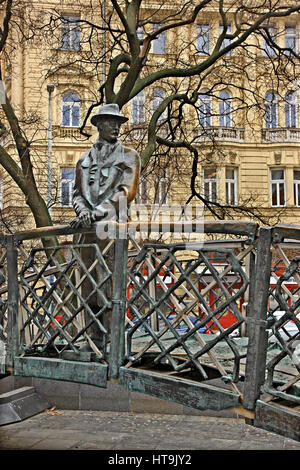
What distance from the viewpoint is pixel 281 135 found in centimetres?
3025

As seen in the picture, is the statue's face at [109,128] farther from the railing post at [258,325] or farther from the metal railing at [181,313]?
the railing post at [258,325]

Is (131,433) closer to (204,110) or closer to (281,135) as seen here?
(204,110)

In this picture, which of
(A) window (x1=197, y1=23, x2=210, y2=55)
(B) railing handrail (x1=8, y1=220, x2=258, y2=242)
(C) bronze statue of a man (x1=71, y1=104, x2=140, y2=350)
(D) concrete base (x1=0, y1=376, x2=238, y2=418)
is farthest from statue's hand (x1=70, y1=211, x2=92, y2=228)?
(A) window (x1=197, y1=23, x2=210, y2=55)

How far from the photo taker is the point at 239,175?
30.2 m

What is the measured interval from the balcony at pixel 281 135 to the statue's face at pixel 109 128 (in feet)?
83.0

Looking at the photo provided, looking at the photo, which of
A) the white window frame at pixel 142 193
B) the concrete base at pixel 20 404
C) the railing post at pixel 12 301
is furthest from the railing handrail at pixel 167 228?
the white window frame at pixel 142 193

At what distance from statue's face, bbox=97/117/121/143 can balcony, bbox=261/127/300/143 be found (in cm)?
2529

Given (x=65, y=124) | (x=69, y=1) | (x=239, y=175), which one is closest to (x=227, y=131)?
(x=239, y=175)

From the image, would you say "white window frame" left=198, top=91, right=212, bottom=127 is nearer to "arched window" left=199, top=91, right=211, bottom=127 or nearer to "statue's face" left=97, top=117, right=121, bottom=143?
"arched window" left=199, top=91, right=211, bottom=127

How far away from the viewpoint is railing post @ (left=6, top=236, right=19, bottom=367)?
5.62 meters

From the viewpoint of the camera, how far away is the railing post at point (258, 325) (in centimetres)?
384

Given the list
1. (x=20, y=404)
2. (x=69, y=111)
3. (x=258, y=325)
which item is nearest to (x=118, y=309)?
(x=258, y=325)

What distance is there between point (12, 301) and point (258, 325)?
108 inches
